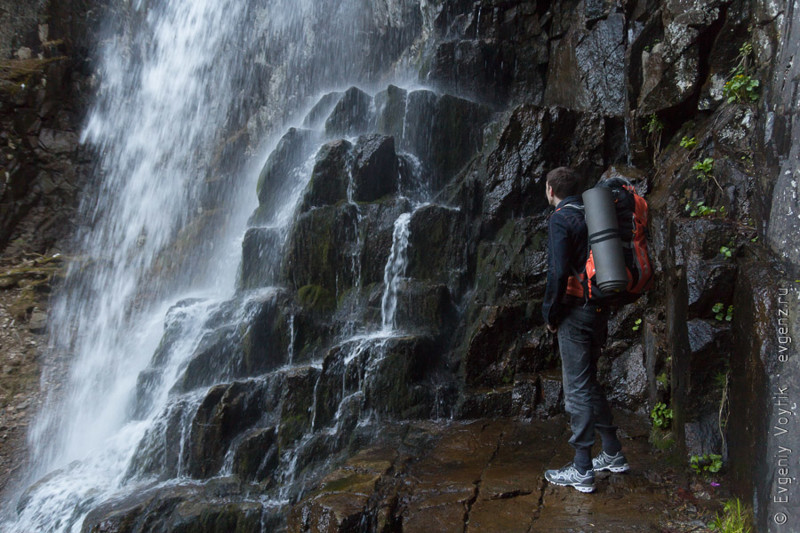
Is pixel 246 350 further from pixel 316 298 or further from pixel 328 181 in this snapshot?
pixel 328 181

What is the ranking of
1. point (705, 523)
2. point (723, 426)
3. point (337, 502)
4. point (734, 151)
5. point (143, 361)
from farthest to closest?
point (143, 361)
point (734, 151)
point (337, 502)
point (723, 426)
point (705, 523)

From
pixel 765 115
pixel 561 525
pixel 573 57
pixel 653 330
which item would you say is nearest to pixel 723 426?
pixel 561 525

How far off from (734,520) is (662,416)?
163 centimetres

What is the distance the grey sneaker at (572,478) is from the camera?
12.2 ft

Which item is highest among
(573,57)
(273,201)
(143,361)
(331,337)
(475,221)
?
(573,57)

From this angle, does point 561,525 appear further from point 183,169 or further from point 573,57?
point 183,169

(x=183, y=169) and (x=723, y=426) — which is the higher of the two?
(x=183, y=169)

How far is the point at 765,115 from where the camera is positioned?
3.41 meters

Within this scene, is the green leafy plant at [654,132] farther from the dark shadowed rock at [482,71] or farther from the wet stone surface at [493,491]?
the dark shadowed rock at [482,71]

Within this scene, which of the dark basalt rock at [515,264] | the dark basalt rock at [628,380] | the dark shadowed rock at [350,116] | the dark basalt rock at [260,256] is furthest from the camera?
the dark shadowed rock at [350,116]

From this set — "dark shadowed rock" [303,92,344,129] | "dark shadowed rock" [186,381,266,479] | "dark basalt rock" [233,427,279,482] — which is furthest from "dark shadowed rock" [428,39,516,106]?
"dark basalt rock" [233,427,279,482]

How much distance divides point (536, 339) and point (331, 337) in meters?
3.31

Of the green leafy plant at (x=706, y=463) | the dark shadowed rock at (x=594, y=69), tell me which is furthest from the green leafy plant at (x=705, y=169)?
Result: the dark shadowed rock at (x=594, y=69)

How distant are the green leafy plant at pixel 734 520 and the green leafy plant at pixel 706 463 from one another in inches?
16.8
